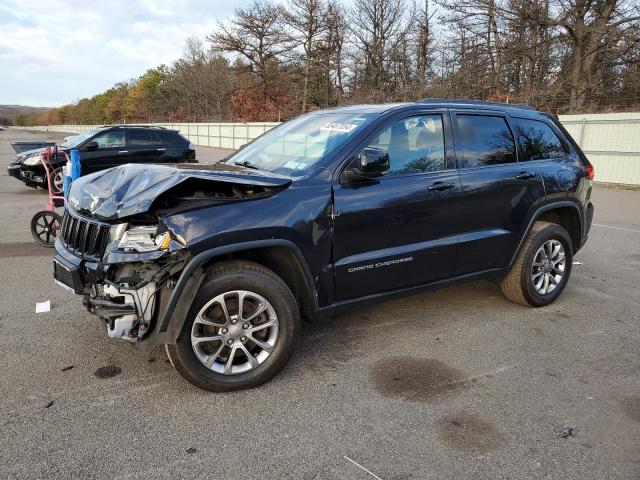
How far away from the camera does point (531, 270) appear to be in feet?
15.6

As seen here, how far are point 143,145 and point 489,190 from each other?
11284mm

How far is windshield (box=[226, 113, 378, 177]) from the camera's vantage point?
12.4 feet

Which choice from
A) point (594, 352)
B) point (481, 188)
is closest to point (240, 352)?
point (481, 188)

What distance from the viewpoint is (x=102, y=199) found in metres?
3.32

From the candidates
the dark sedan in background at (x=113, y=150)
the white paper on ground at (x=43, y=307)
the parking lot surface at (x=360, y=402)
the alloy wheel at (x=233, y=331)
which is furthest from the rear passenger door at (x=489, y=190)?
the dark sedan in background at (x=113, y=150)

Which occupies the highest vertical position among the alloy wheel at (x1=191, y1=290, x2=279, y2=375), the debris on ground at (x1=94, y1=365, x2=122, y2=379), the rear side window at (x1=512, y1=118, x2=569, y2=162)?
the rear side window at (x1=512, y1=118, x2=569, y2=162)

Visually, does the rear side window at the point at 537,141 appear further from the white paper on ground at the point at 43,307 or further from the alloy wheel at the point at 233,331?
the white paper on ground at the point at 43,307

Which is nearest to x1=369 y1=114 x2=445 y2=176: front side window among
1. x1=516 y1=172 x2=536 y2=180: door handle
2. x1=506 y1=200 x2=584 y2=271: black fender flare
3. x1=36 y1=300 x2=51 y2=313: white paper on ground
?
x1=516 y1=172 x2=536 y2=180: door handle

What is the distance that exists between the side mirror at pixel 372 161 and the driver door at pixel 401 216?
5.5 inches

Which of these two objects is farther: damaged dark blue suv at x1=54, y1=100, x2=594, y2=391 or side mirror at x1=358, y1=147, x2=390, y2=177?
side mirror at x1=358, y1=147, x2=390, y2=177

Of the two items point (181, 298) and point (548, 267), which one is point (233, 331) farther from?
point (548, 267)

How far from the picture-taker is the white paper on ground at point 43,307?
15.4ft

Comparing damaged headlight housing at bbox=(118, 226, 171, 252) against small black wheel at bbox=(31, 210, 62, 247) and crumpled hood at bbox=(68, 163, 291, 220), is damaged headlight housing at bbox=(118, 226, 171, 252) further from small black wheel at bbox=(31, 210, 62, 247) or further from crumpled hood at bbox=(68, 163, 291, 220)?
small black wheel at bbox=(31, 210, 62, 247)

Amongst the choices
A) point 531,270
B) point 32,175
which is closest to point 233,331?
point 531,270
